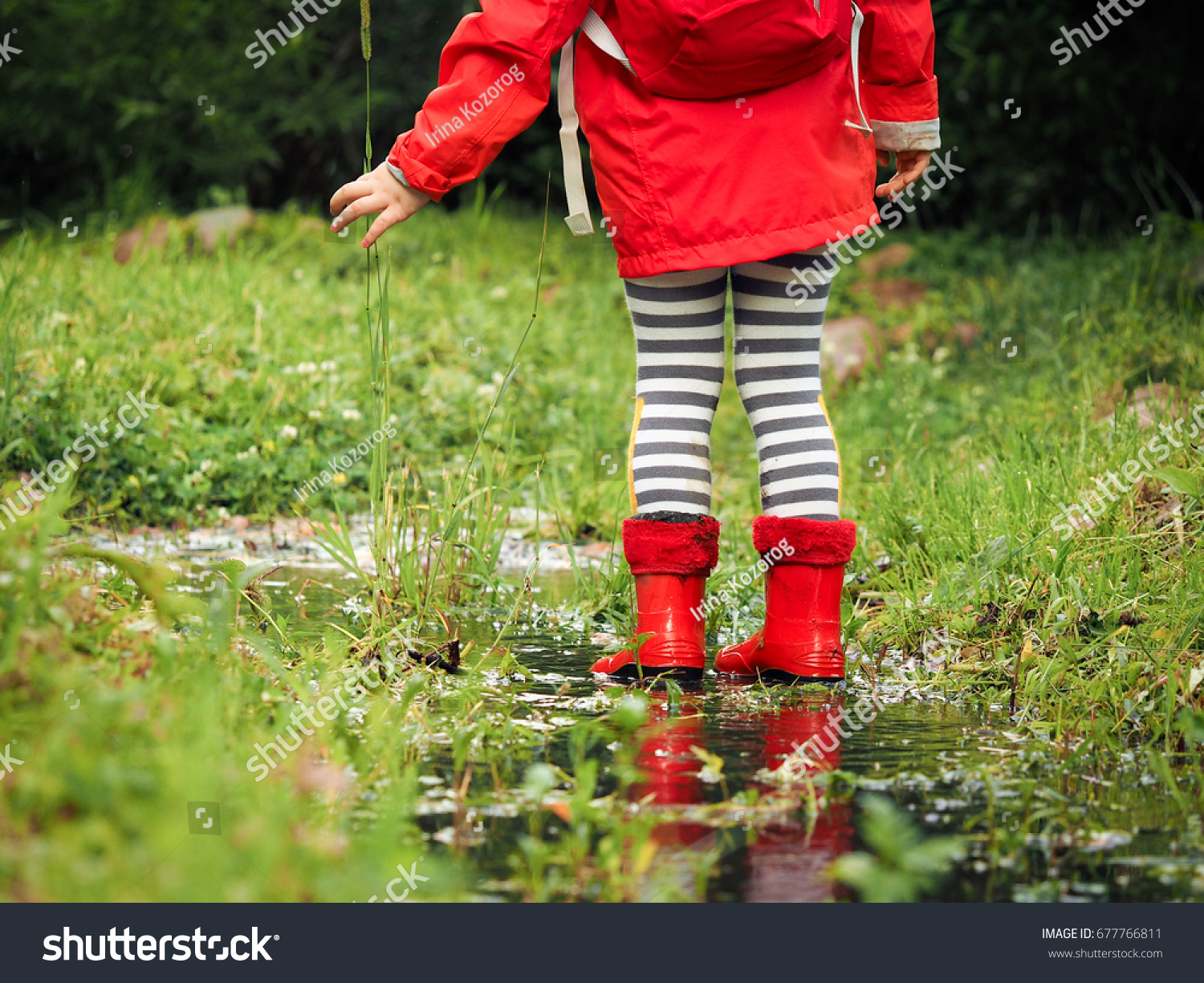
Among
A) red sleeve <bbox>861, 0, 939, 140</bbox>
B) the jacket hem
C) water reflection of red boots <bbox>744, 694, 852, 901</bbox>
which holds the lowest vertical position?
water reflection of red boots <bbox>744, 694, 852, 901</bbox>

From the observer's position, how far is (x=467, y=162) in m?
2.01

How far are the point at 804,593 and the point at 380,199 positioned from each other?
946 millimetres

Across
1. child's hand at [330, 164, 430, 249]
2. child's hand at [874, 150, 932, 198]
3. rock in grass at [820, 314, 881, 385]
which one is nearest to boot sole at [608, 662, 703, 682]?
child's hand at [330, 164, 430, 249]

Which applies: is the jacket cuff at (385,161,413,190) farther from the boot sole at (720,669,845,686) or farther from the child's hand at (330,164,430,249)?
the boot sole at (720,669,845,686)

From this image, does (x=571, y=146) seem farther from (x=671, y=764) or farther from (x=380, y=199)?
(x=671, y=764)

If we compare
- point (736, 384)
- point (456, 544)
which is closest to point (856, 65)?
point (736, 384)

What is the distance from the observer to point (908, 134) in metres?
2.31

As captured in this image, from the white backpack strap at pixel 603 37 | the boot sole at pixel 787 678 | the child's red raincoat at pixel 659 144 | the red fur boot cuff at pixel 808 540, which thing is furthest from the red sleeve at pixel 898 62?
the boot sole at pixel 787 678

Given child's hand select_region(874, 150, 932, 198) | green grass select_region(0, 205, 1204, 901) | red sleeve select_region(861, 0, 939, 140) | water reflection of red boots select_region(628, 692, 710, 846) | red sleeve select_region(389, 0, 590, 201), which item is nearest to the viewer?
green grass select_region(0, 205, 1204, 901)

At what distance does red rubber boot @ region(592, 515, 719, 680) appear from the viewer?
2129mm

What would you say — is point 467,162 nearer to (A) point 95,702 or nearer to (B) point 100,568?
(A) point 95,702

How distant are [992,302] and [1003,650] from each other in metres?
3.61

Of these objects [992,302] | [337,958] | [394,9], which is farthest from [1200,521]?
[394,9]

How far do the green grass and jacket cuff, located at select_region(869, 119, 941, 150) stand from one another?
2.41 ft
